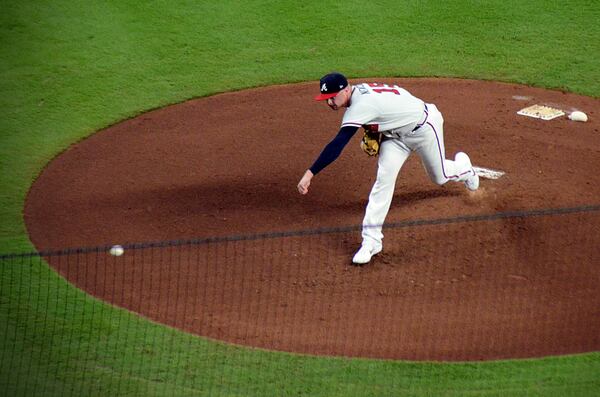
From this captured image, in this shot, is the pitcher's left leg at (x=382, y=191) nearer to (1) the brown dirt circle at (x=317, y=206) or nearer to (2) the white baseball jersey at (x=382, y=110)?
(2) the white baseball jersey at (x=382, y=110)

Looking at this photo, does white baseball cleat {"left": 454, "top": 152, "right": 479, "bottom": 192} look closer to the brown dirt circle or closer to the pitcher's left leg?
the brown dirt circle

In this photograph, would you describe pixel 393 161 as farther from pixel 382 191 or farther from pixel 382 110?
pixel 382 110

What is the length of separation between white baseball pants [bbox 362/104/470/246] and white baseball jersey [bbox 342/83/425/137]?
0.13 metres

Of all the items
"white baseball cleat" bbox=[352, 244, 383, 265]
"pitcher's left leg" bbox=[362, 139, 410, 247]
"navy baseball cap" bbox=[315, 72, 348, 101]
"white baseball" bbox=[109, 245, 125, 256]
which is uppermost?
"navy baseball cap" bbox=[315, 72, 348, 101]

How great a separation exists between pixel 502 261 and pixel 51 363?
428 centimetres

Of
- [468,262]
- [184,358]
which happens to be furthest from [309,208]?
[184,358]

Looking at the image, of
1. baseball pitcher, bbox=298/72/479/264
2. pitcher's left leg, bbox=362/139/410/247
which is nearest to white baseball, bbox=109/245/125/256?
baseball pitcher, bbox=298/72/479/264

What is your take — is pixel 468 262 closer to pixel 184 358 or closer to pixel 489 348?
pixel 489 348

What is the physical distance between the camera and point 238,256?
33.8 ft

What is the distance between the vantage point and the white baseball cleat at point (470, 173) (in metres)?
10.8

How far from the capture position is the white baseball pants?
10.1 metres

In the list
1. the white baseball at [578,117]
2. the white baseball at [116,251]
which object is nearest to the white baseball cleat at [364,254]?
the white baseball at [116,251]

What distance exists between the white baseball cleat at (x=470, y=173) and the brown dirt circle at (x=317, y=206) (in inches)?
4.9

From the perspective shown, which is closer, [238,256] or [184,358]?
[184,358]
